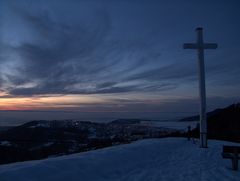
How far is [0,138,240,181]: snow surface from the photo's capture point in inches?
357

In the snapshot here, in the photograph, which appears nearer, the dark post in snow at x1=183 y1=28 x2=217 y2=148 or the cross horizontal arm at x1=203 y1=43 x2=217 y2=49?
the dark post in snow at x1=183 y1=28 x2=217 y2=148

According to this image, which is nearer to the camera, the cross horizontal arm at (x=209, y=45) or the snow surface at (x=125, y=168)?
the snow surface at (x=125, y=168)

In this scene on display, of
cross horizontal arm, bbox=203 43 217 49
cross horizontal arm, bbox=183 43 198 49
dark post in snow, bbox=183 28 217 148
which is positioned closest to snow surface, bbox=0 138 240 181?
dark post in snow, bbox=183 28 217 148

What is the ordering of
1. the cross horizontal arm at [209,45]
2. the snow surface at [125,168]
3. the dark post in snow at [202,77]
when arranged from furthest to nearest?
the cross horizontal arm at [209,45] < the dark post in snow at [202,77] < the snow surface at [125,168]

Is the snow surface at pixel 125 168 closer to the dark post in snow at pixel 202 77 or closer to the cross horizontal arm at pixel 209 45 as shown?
the dark post in snow at pixel 202 77

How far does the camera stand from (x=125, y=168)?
456 inches

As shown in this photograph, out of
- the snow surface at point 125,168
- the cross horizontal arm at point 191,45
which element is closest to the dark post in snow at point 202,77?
the cross horizontal arm at point 191,45

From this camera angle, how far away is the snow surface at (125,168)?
29.8 feet

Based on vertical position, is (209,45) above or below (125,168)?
above

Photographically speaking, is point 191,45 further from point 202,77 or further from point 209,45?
A: point 202,77

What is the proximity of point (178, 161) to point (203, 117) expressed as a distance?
18.6 ft

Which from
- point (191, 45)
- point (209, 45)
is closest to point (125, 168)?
point (191, 45)

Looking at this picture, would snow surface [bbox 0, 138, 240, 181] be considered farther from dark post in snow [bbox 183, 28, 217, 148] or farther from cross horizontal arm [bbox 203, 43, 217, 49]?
cross horizontal arm [bbox 203, 43, 217, 49]

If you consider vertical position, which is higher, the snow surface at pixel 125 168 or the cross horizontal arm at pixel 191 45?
the cross horizontal arm at pixel 191 45
